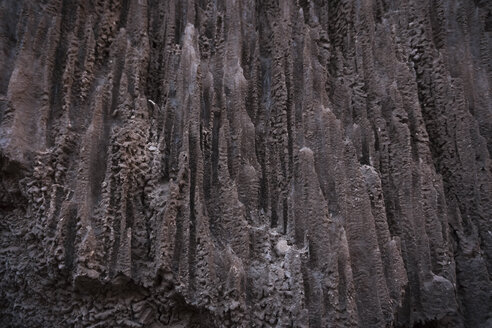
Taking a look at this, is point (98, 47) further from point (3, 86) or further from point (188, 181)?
point (188, 181)

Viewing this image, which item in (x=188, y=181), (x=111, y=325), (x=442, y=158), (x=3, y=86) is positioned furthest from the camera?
(x=442, y=158)

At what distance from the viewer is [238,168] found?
3.58 m

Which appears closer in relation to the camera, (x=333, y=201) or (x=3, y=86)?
(x=333, y=201)

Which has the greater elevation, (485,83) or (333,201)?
(485,83)

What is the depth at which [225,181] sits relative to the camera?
3492mm

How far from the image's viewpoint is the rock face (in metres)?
3.20

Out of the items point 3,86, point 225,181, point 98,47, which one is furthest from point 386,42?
point 3,86

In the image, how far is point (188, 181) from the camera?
340 cm

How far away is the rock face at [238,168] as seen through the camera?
10.5 ft

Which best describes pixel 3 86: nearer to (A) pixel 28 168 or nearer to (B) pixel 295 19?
(A) pixel 28 168

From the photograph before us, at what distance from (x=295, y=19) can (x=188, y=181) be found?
6.62 feet

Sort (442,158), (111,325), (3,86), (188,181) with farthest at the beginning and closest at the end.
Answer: (442,158), (3,86), (188,181), (111,325)

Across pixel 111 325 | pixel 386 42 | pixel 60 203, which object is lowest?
pixel 111 325

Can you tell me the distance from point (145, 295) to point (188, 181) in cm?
86
